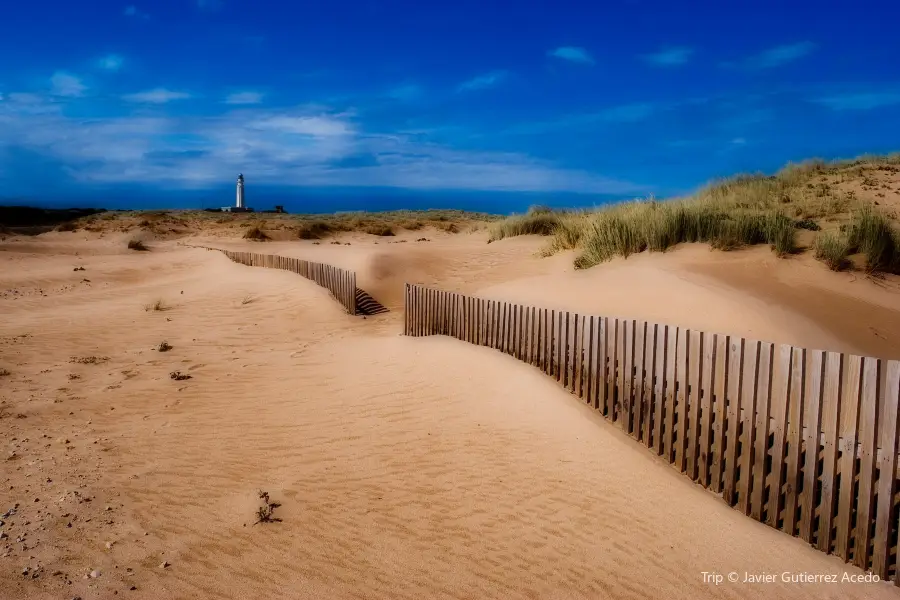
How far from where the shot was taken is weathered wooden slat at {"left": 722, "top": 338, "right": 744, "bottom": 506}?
16.5ft

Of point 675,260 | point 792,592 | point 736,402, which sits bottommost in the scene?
point 792,592

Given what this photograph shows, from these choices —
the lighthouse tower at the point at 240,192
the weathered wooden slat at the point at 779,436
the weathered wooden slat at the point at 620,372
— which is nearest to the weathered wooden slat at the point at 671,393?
the weathered wooden slat at the point at 620,372

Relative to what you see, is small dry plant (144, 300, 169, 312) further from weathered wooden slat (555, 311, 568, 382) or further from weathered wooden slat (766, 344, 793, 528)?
weathered wooden slat (766, 344, 793, 528)

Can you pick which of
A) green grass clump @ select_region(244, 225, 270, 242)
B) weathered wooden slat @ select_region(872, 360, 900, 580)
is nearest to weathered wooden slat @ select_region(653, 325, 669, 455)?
weathered wooden slat @ select_region(872, 360, 900, 580)

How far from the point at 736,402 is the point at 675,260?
899 cm

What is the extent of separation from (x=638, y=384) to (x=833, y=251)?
8768 millimetres

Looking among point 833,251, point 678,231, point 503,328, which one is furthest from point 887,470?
point 678,231

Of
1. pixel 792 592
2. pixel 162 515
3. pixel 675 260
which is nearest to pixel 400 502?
pixel 162 515

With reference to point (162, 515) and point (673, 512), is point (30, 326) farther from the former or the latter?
point (673, 512)

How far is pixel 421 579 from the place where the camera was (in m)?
4.04

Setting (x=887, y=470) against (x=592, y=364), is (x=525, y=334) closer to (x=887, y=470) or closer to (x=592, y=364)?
(x=592, y=364)

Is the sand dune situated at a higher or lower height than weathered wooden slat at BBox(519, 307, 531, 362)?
lower

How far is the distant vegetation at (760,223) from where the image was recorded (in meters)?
12.9

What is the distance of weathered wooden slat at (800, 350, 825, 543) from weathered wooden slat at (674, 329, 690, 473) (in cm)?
116
